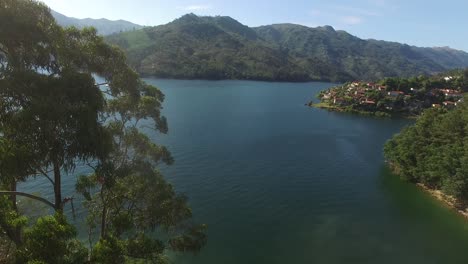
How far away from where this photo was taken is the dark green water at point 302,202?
36250 mm

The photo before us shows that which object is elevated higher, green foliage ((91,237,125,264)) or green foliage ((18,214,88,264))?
green foliage ((18,214,88,264))

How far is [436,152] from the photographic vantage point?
5347cm

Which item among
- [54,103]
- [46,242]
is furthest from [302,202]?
[54,103]

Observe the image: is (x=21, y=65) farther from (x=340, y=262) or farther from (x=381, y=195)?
(x=381, y=195)

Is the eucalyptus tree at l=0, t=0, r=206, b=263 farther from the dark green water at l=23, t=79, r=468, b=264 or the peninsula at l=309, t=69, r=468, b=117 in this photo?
the peninsula at l=309, t=69, r=468, b=117

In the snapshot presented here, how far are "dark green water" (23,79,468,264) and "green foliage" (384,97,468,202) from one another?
276cm

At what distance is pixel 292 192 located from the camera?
51.0 metres

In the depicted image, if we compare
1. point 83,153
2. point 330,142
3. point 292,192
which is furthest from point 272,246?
point 330,142

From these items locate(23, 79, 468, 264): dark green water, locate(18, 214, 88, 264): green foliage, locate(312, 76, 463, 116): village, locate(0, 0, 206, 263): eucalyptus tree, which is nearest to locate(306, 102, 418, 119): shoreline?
locate(312, 76, 463, 116): village

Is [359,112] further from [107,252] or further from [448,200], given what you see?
[107,252]

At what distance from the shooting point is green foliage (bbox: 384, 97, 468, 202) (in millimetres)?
47469

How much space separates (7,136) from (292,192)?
143 ft

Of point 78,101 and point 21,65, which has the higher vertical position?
point 21,65

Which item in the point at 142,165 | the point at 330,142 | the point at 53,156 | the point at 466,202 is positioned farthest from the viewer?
the point at 330,142
